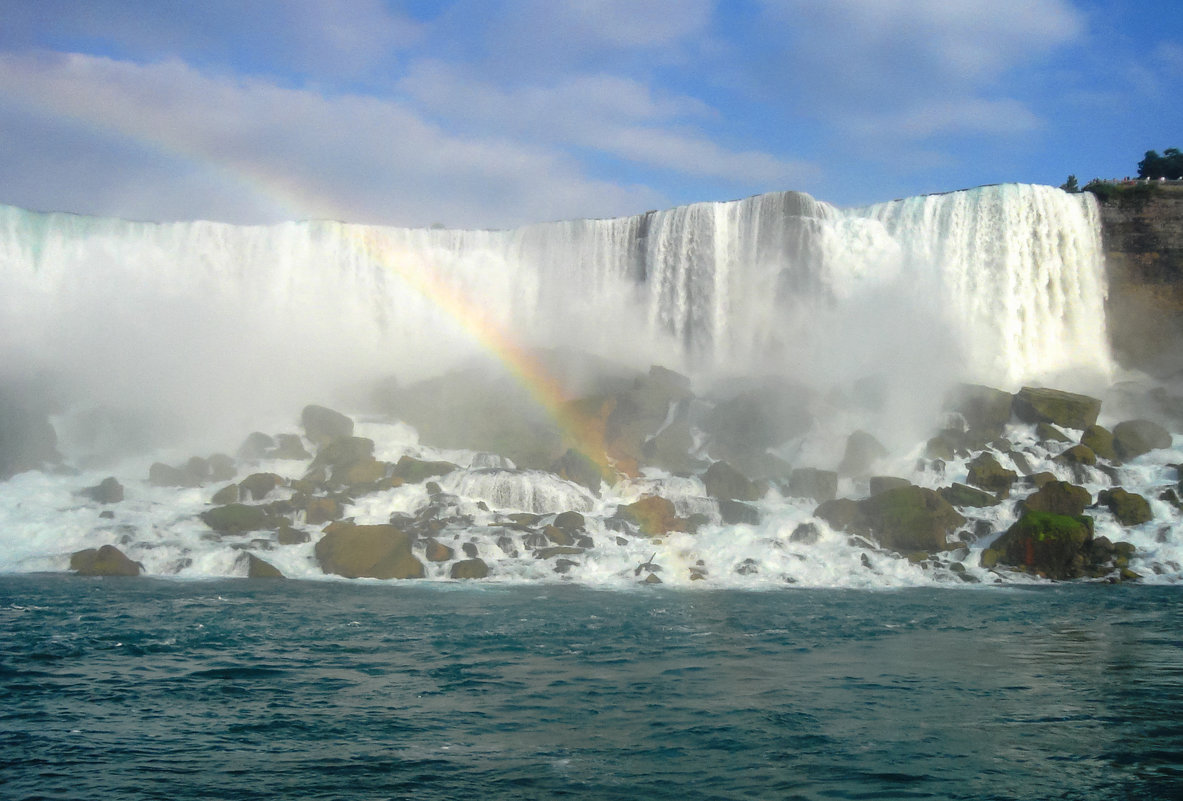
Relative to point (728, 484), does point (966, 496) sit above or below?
below

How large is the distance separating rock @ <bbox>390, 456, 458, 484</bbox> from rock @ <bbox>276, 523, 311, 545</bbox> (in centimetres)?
402

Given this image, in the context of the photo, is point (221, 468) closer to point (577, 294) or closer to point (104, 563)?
point (104, 563)

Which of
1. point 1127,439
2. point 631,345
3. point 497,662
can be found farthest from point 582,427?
point 497,662

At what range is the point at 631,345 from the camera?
3669 centimetres

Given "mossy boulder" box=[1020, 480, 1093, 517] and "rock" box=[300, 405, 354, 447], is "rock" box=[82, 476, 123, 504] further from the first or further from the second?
"mossy boulder" box=[1020, 480, 1093, 517]

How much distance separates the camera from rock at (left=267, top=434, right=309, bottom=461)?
28.8 m

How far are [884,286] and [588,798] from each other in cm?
3002

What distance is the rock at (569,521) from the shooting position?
23219 mm

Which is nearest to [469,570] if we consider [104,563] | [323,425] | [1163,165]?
[104,563]

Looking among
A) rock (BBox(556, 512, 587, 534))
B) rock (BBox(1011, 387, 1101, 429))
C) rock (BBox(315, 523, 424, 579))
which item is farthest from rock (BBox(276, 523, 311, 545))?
rock (BBox(1011, 387, 1101, 429))

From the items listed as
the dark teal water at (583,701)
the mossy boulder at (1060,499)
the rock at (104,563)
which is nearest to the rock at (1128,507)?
the mossy boulder at (1060,499)

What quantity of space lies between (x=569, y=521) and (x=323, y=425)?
10102 mm

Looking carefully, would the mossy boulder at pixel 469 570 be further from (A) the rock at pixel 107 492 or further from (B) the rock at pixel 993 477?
(B) the rock at pixel 993 477

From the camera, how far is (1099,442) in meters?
26.3
